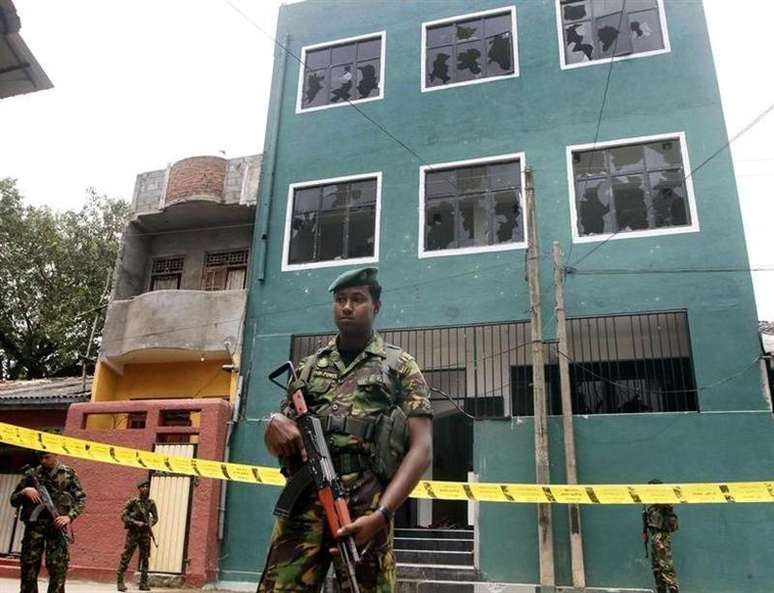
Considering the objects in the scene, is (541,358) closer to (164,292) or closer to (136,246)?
(164,292)

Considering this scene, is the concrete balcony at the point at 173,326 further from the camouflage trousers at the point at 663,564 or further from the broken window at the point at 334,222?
the camouflage trousers at the point at 663,564

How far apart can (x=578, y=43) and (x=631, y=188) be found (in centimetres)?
323

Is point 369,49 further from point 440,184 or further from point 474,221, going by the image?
point 474,221

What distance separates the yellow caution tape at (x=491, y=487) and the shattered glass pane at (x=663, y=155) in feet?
17.9

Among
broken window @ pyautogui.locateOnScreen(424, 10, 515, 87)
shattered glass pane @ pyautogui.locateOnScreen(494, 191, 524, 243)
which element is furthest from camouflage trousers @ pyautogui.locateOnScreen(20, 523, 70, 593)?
broken window @ pyautogui.locateOnScreen(424, 10, 515, 87)

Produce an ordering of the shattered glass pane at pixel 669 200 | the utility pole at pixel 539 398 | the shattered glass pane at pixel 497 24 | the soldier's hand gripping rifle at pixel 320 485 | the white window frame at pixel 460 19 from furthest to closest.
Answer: the shattered glass pane at pixel 497 24, the white window frame at pixel 460 19, the shattered glass pane at pixel 669 200, the utility pole at pixel 539 398, the soldier's hand gripping rifle at pixel 320 485

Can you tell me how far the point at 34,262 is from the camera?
2017cm

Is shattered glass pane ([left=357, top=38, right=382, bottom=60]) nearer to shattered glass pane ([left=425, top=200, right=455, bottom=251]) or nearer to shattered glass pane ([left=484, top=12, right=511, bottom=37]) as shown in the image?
shattered glass pane ([left=484, top=12, right=511, bottom=37])

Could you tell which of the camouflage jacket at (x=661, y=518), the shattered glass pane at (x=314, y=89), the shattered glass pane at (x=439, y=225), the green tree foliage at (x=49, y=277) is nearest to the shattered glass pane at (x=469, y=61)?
the shattered glass pane at (x=439, y=225)

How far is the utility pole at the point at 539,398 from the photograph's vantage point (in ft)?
29.9

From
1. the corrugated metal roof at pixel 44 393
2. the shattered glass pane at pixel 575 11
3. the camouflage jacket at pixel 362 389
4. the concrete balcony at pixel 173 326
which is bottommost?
the camouflage jacket at pixel 362 389

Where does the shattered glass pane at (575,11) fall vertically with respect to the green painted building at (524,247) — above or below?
above

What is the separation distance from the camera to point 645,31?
480 inches

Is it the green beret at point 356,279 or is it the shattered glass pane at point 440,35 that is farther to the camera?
the shattered glass pane at point 440,35
